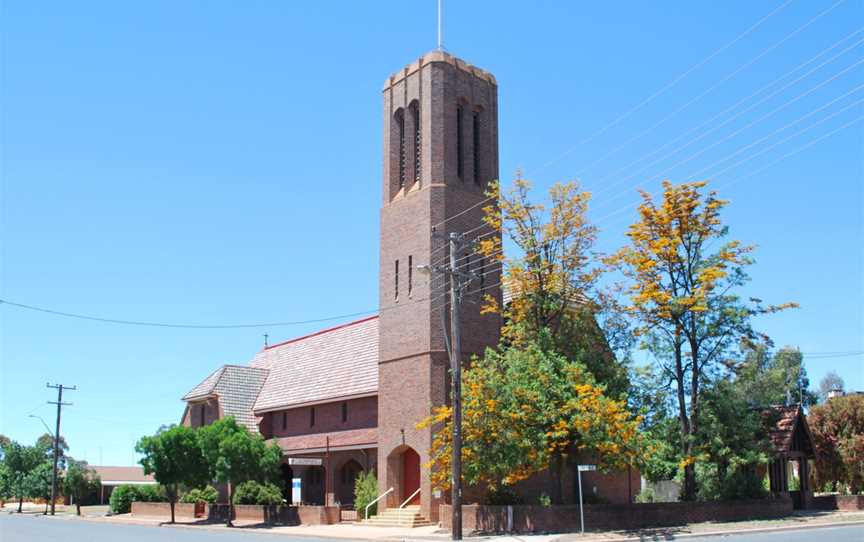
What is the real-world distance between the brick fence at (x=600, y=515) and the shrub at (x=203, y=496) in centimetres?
2107

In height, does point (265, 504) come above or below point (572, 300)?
below

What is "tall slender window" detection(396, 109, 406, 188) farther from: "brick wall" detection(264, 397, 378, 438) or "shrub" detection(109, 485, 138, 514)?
"shrub" detection(109, 485, 138, 514)

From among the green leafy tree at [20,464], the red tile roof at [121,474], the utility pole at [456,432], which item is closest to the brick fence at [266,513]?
the utility pole at [456,432]

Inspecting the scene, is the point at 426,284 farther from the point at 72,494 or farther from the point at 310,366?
the point at 72,494

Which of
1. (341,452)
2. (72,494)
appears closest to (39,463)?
(72,494)

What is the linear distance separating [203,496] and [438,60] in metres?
28.2

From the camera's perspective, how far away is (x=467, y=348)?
38.3m

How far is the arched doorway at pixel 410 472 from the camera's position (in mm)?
38969

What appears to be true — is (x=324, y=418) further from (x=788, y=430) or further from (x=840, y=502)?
(x=840, y=502)

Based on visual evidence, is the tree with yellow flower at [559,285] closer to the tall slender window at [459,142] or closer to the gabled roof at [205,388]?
the tall slender window at [459,142]

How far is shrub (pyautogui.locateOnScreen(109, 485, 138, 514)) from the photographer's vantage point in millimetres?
57781

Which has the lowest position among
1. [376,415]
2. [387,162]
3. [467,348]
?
[376,415]

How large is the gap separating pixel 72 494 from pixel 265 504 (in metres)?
38.9

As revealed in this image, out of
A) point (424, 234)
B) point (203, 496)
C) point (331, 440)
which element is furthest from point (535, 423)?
point (203, 496)
